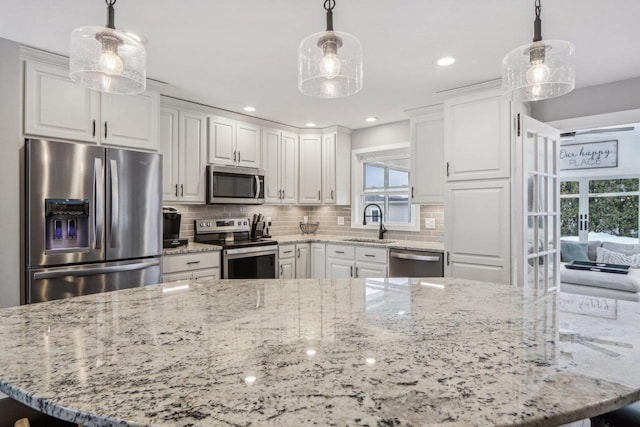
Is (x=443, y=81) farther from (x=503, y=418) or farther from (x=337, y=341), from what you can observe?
(x=503, y=418)

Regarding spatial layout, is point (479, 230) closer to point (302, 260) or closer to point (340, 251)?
point (340, 251)

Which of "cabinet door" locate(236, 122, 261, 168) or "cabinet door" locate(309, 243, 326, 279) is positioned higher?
"cabinet door" locate(236, 122, 261, 168)

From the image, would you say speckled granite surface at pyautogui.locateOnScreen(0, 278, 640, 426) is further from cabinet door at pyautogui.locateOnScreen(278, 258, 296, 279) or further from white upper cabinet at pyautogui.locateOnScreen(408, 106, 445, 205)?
cabinet door at pyautogui.locateOnScreen(278, 258, 296, 279)

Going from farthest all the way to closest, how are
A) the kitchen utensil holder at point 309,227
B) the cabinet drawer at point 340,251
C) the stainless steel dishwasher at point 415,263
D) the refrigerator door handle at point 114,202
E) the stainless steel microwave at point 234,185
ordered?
the kitchen utensil holder at point 309,227
the cabinet drawer at point 340,251
the stainless steel microwave at point 234,185
the stainless steel dishwasher at point 415,263
the refrigerator door handle at point 114,202

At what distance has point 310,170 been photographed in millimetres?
4789

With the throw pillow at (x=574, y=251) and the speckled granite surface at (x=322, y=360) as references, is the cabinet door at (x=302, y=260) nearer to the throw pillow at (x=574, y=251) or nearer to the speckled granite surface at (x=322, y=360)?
the speckled granite surface at (x=322, y=360)

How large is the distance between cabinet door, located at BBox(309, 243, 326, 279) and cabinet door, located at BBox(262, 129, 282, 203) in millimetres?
763

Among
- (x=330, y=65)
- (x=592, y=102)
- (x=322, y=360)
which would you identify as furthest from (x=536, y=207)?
(x=322, y=360)

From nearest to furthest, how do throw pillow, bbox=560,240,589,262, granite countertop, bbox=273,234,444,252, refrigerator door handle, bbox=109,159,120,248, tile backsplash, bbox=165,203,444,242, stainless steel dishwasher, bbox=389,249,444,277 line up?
refrigerator door handle, bbox=109,159,120,248 → stainless steel dishwasher, bbox=389,249,444,277 → granite countertop, bbox=273,234,444,252 → tile backsplash, bbox=165,203,444,242 → throw pillow, bbox=560,240,589,262

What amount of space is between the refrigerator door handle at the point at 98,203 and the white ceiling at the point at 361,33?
826mm

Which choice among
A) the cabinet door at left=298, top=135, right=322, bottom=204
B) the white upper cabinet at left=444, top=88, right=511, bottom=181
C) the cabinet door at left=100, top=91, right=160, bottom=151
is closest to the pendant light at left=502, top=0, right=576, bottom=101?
the white upper cabinet at left=444, top=88, right=511, bottom=181

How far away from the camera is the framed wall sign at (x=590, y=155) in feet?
21.3

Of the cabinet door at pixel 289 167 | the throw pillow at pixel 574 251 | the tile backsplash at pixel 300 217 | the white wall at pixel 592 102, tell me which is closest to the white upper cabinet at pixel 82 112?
the tile backsplash at pixel 300 217

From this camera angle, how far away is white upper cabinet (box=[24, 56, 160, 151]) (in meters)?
2.47
